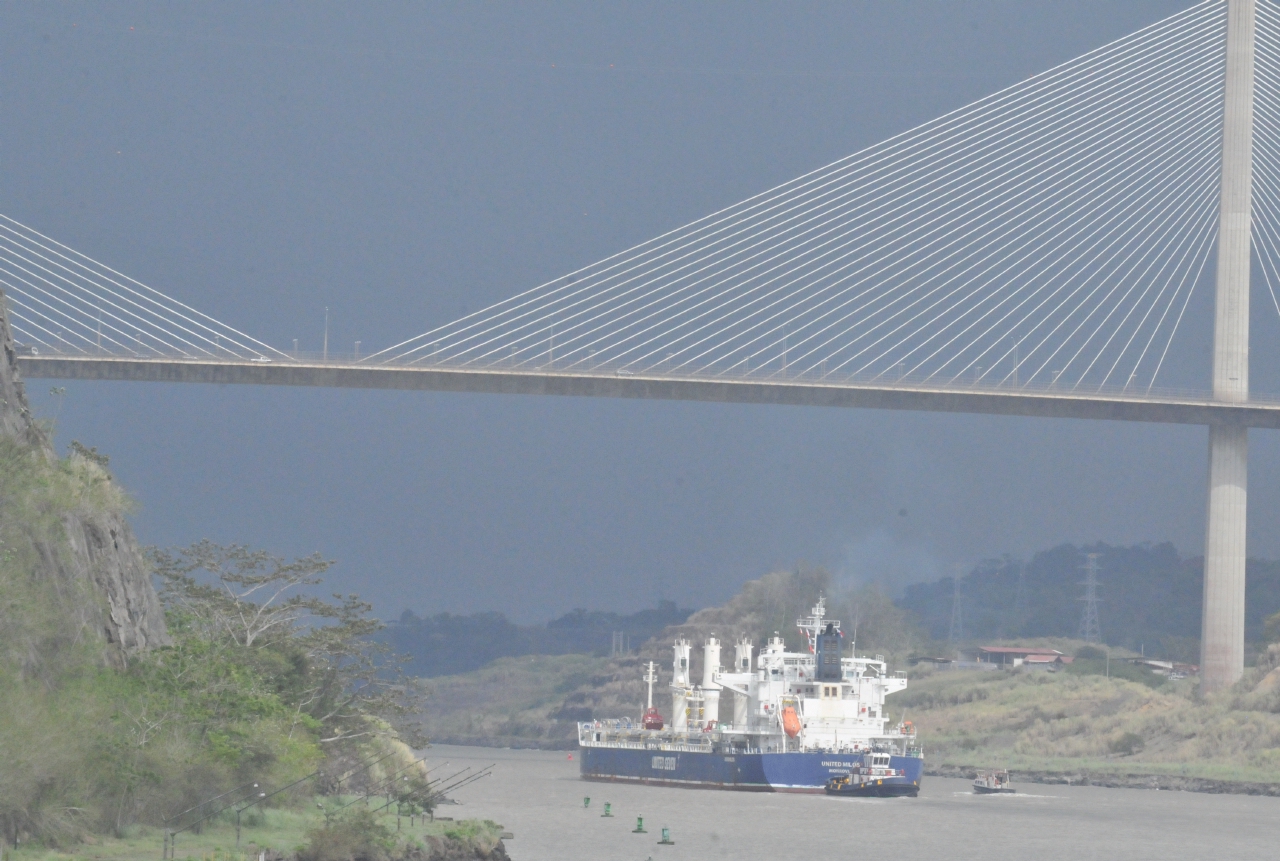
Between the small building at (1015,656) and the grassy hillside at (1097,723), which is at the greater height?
the small building at (1015,656)

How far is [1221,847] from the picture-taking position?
135 ft

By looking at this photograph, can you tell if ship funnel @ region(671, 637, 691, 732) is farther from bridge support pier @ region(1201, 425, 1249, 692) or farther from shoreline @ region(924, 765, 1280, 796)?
bridge support pier @ region(1201, 425, 1249, 692)

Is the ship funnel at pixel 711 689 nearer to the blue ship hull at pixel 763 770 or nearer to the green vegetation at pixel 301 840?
the blue ship hull at pixel 763 770

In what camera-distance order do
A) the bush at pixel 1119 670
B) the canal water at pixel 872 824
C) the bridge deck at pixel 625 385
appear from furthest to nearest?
the bush at pixel 1119 670
the bridge deck at pixel 625 385
the canal water at pixel 872 824

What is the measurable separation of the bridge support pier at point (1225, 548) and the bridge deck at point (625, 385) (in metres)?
2.05

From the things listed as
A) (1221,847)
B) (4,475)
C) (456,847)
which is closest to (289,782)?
(456,847)

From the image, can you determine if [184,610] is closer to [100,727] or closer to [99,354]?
[100,727]

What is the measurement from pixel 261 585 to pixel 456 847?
24.7ft

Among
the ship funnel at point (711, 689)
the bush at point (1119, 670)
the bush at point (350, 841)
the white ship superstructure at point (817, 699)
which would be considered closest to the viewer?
the bush at point (350, 841)

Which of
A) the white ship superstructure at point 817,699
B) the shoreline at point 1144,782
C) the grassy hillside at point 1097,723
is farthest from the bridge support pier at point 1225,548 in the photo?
the white ship superstructure at point 817,699

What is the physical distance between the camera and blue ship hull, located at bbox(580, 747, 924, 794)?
55.8 metres

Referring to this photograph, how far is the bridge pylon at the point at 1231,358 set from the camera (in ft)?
193

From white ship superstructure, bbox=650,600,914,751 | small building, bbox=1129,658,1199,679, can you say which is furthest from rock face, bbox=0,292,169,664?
small building, bbox=1129,658,1199,679

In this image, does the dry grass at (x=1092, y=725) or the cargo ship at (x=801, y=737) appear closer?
the cargo ship at (x=801, y=737)
